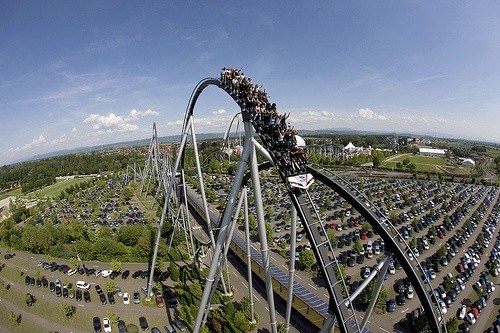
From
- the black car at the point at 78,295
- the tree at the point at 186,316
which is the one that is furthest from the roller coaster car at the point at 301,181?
the black car at the point at 78,295

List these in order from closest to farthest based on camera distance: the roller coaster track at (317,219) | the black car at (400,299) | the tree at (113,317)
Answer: the roller coaster track at (317,219)
the tree at (113,317)
the black car at (400,299)

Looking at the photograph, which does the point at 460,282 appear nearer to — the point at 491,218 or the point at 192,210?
the point at 491,218

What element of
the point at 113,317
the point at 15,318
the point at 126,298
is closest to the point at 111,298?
the point at 126,298

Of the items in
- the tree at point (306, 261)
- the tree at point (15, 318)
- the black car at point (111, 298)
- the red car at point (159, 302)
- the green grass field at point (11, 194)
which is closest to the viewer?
the tree at point (15, 318)

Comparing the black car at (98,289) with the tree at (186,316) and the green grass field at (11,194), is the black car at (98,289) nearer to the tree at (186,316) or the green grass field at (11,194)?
the tree at (186,316)

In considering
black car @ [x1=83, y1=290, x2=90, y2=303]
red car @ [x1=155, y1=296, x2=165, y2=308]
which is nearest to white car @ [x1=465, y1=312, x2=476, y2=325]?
red car @ [x1=155, y1=296, x2=165, y2=308]

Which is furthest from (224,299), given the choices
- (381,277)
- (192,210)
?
(192,210)

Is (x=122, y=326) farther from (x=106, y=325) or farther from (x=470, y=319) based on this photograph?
(x=470, y=319)

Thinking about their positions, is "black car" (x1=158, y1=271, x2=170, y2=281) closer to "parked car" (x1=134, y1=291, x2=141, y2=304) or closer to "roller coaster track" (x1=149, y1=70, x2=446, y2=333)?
"parked car" (x1=134, y1=291, x2=141, y2=304)
